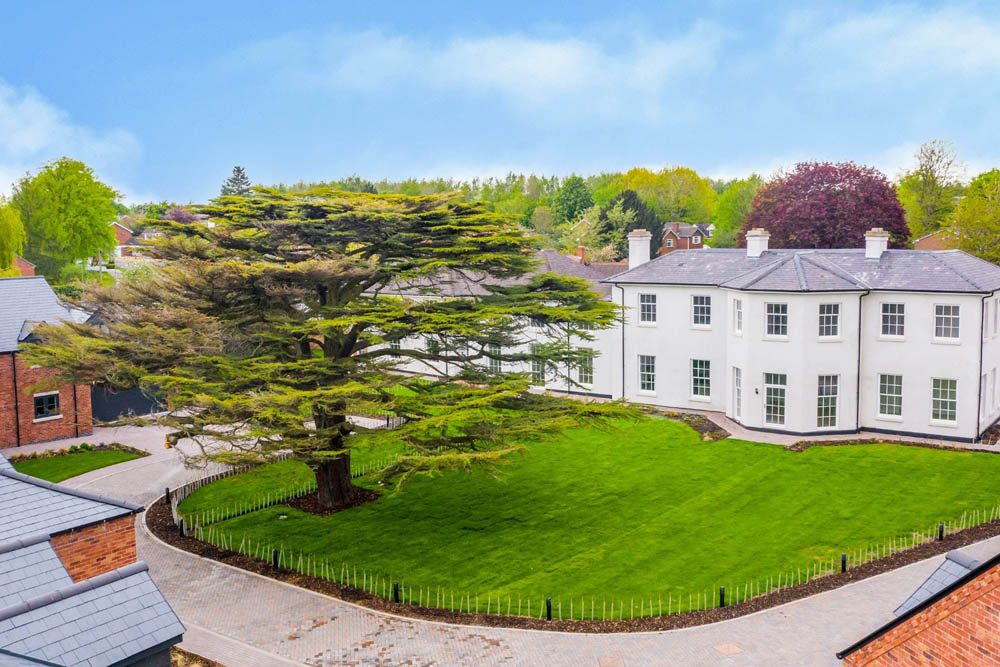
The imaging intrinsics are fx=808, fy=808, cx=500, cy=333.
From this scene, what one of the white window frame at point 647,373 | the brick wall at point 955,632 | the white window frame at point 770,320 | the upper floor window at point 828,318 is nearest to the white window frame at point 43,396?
the white window frame at point 647,373

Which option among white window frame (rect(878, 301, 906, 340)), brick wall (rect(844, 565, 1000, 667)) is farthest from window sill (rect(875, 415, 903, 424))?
brick wall (rect(844, 565, 1000, 667))

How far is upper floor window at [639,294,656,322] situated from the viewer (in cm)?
3859

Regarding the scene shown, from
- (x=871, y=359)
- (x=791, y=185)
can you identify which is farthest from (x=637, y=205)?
(x=871, y=359)

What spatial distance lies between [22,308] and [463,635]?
88.1ft

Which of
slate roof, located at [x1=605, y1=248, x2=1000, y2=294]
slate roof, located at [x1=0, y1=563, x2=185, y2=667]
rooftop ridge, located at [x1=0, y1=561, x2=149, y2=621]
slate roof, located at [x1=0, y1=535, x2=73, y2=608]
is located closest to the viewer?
slate roof, located at [x1=0, y1=563, x2=185, y2=667]

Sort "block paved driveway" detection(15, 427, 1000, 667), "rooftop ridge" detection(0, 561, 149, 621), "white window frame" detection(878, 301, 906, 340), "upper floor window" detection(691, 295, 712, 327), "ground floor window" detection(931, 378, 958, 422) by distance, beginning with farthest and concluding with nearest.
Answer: "upper floor window" detection(691, 295, 712, 327)
"white window frame" detection(878, 301, 906, 340)
"ground floor window" detection(931, 378, 958, 422)
"block paved driveway" detection(15, 427, 1000, 667)
"rooftop ridge" detection(0, 561, 149, 621)

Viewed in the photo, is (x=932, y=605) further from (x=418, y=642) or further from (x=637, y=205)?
(x=637, y=205)

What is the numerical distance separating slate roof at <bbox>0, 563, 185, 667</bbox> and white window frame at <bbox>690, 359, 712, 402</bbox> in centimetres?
2927

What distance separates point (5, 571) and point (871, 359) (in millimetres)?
31435

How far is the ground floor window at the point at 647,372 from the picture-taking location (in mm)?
38875

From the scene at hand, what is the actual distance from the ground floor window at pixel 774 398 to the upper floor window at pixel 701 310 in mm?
4370

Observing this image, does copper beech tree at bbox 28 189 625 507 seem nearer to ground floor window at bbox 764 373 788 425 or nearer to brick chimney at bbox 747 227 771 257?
ground floor window at bbox 764 373 788 425

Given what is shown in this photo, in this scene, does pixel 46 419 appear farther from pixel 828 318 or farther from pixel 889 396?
pixel 889 396

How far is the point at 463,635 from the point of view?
16656 mm
